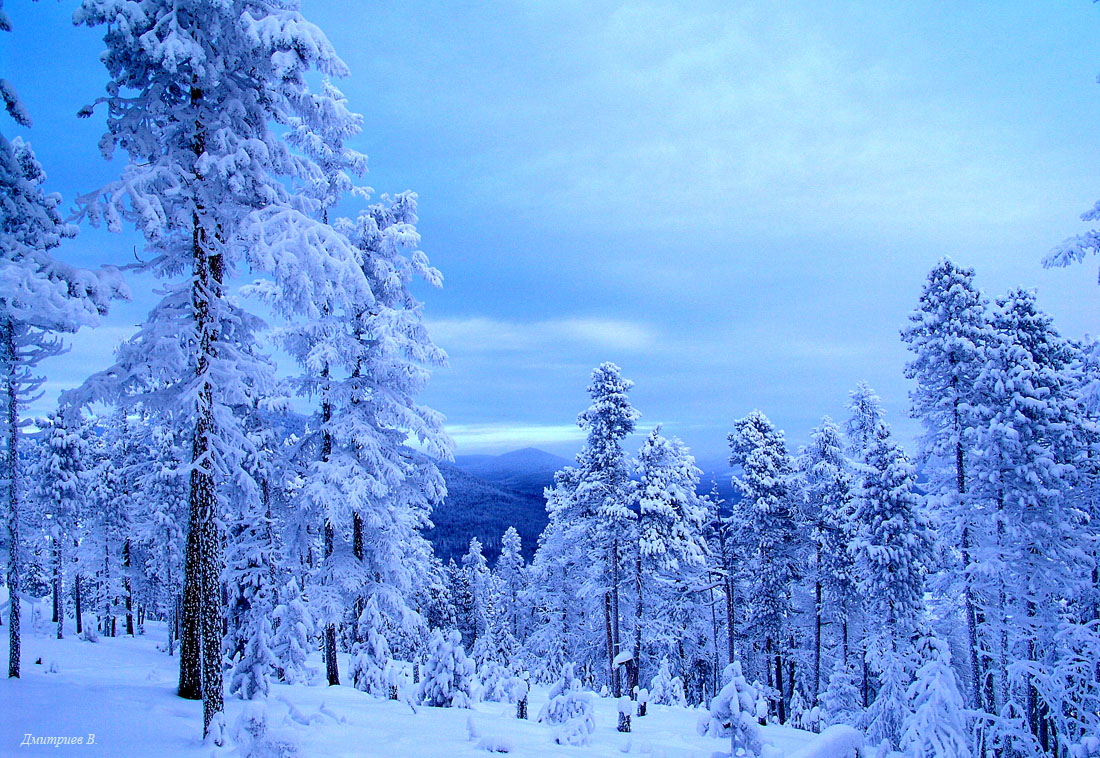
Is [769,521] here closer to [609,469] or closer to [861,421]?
[861,421]

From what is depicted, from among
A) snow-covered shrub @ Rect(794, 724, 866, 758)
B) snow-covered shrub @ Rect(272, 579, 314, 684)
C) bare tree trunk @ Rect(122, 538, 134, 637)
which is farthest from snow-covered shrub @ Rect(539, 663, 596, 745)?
bare tree trunk @ Rect(122, 538, 134, 637)

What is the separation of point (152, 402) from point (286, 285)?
9.19 feet

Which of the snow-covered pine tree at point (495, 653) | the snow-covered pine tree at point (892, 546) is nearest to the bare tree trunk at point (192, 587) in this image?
the snow-covered pine tree at point (495, 653)

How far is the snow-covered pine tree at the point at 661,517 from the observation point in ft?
69.0

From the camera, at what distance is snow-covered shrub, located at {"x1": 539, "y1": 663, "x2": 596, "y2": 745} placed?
9.64 m

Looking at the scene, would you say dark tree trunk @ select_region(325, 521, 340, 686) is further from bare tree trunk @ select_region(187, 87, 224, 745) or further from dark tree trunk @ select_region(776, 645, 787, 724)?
dark tree trunk @ select_region(776, 645, 787, 724)

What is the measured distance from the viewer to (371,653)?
14078mm

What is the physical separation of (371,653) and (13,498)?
900cm

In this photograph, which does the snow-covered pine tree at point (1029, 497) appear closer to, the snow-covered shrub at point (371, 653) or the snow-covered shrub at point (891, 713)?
the snow-covered shrub at point (891, 713)

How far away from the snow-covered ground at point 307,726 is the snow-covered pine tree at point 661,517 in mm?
7766

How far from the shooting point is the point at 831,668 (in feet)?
88.8

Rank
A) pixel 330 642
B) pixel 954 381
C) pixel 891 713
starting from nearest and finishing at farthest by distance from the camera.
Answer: pixel 891 713 → pixel 330 642 → pixel 954 381

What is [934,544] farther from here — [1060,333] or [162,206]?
[162,206]

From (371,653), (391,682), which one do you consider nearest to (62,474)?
(371,653)
